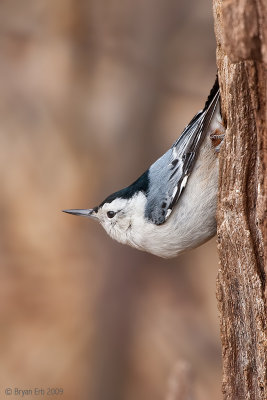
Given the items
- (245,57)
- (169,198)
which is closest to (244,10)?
(245,57)

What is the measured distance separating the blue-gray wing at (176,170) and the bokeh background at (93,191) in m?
2.54

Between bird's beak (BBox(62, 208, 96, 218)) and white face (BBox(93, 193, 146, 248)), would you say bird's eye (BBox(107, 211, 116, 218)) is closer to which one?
white face (BBox(93, 193, 146, 248))

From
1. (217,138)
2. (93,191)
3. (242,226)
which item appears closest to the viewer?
(242,226)

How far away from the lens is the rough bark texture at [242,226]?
1.84 meters

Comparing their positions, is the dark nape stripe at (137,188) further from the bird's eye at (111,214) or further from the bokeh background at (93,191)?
the bokeh background at (93,191)

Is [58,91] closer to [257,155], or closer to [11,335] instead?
[11,335]

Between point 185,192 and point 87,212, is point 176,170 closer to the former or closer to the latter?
point 185,192

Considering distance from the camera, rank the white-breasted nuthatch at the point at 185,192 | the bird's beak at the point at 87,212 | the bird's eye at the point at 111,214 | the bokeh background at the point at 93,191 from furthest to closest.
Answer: the bokeh background at the point at 93,191, the bird's beak at the point at 87,212, the bird's eye at the point at 111,214, the white-breasted nuthatch at the point at 185,192

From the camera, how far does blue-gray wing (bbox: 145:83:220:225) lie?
7.88 ft

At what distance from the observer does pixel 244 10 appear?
1469 millimetres

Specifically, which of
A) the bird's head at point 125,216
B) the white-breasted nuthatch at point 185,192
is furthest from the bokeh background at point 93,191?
the white-breasted nuthatch at point 185,192

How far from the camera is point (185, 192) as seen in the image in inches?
97.0

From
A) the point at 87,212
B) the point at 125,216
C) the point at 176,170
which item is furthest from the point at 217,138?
the point at 87,212

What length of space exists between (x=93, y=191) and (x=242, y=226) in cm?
346
